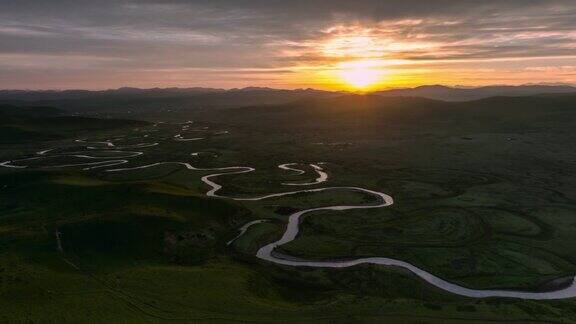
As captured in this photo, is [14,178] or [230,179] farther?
[230,179]

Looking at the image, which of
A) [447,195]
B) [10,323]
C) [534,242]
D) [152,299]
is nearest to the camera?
[10,323]

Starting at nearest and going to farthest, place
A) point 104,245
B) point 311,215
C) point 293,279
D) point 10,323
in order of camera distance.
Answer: point 10,323 < point 293,279 < point 104,245 < point 311,215

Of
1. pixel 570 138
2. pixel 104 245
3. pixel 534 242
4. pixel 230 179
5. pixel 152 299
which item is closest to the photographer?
pixel 152 299

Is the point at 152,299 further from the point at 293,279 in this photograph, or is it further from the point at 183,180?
the point at 183,180

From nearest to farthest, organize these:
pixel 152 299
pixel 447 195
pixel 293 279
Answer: pixel 152 299 → pixel 293 279 → pixel 447 195

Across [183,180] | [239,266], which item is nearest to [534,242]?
[239,266]

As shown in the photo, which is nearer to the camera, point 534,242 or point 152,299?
point 152,299

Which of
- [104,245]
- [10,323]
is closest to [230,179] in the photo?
[104,245]

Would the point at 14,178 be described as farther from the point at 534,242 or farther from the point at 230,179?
the point at 534,242
